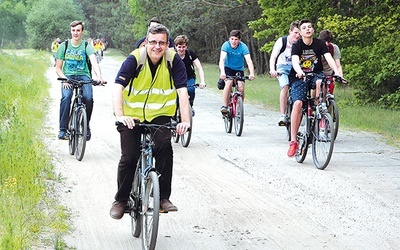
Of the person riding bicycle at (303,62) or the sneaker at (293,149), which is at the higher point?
the person riding bicycle at (303,62)

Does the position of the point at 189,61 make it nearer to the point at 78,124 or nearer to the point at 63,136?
the point at 78,124

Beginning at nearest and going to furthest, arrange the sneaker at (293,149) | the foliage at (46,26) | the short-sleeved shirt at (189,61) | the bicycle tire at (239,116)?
the sneaker at (293,149), the short-sleeved shirt at (189,61), the bicycle tire at (239,116), the foliage at (46,26)

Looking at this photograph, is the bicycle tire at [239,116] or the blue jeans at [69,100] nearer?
the blue jeans at [69,100]

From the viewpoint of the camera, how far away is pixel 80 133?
11.8 m

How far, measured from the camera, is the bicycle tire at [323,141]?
10.5 m

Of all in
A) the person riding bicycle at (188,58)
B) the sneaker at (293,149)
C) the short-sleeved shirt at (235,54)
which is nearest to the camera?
the sneaker at (293,149)

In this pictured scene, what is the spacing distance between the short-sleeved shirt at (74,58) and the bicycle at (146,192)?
5498 mm

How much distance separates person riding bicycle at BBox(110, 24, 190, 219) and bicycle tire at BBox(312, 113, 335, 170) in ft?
13.5

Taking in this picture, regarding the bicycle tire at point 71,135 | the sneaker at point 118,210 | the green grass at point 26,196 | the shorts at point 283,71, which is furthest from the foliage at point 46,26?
the sneaker at point 118,210

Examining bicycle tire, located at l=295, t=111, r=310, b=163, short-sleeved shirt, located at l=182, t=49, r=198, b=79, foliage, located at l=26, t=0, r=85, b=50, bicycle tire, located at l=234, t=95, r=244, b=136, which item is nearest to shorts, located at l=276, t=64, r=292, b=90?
bicycle tire, located at l=234, t=95, r=244, b=136

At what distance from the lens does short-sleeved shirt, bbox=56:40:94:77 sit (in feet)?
39.3

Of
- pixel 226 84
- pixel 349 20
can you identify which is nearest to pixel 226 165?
pixel 226 84

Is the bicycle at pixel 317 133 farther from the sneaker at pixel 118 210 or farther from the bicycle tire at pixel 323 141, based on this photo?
the sneaker at pixel 118 210

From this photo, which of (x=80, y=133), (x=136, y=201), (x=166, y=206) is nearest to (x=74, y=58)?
(x=80, y=133)
